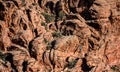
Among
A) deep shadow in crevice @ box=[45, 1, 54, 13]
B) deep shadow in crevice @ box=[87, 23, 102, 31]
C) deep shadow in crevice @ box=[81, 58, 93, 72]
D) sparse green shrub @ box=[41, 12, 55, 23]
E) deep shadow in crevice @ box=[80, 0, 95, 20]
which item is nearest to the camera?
deep shadow in crevice @ box=[81, 58, 93, 72]

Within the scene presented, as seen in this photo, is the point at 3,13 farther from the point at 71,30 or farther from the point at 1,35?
the point at 71,30

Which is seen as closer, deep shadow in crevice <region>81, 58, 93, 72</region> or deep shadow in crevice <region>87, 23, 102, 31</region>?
deep shadow in crevice <region>81, 58, 93, 72</region>

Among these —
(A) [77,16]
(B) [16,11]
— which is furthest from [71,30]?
(B) [16,11]

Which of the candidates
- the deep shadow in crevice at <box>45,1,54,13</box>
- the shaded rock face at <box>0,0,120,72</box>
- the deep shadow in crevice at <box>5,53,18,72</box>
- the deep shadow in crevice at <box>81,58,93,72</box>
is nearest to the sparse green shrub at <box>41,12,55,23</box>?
the shaded rock face at <box>0,0,120,72</box>

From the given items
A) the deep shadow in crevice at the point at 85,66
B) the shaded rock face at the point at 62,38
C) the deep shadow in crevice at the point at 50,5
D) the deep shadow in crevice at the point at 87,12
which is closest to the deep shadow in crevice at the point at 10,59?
the shaded rock face at the point at 62,38

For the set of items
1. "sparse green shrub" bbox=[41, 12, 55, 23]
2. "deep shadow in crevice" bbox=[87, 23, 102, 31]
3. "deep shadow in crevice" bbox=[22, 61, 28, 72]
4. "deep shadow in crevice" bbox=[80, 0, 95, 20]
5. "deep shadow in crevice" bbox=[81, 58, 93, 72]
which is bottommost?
"deep shadow in crevice" bbox=[81, 58, 93, 72]

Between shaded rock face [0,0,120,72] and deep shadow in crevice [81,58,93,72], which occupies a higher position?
shaded rock face [0,0,120,72]

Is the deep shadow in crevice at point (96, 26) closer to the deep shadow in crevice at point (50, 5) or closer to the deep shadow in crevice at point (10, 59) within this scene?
the deep shadow in crevice at point (50, 5)

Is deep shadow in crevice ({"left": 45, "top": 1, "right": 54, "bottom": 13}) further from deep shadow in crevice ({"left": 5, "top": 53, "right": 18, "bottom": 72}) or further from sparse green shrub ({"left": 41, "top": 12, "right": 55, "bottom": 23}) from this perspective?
deep shadow in crevice ({"left": 5, "top": 53, "right": 18, "bottom": 72})

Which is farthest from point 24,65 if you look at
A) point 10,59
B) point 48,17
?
point 48,17
